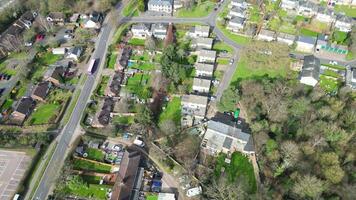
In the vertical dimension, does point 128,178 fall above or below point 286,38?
below

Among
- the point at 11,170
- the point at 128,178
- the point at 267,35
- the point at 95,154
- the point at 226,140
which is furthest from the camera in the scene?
the point at 267,35

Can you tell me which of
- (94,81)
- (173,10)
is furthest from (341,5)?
(94,81)

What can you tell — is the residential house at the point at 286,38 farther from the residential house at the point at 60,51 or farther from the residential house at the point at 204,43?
the residential house at the point at 60,51

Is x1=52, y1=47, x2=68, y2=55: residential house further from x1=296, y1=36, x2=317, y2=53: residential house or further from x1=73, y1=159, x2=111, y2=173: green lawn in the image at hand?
x1=296, y1=36, x2=317, y2=53: residential house

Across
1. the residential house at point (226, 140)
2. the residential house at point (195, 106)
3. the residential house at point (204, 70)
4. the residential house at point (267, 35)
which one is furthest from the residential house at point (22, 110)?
the residential house at point (267, 35)

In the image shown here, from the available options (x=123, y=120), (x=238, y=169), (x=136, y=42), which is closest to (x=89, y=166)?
(x=123, y=120)

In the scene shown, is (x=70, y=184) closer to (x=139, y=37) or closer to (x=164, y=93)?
(x=164, y=93)

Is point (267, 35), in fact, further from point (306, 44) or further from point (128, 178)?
point (128, 178)

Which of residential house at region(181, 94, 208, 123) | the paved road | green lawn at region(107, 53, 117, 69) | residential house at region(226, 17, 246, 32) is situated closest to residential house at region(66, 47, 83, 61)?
the paved road
